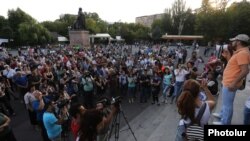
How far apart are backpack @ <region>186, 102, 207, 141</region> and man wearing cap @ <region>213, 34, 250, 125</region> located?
1760 mm

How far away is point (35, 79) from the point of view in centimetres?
1025

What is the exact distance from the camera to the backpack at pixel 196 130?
3177mm

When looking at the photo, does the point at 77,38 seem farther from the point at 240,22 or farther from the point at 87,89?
the point at 240,22

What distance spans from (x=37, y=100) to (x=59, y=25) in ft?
286

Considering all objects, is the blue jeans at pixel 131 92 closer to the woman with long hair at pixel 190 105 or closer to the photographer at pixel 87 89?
the photographer at pixel 87 89

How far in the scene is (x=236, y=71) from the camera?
4703 millimetres

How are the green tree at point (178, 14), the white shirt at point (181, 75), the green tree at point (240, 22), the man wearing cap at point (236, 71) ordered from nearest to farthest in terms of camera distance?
the man wearing cap at point (236, 71) < the white shirt at point (181, 75) < the green tree at point (240, 22) < the green tree at point (178, 14)

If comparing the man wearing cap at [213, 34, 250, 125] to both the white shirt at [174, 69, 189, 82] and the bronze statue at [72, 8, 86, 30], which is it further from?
the bronze statue at [72, 8, 86, 30]

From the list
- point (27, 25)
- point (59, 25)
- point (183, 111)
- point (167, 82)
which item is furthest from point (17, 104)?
point (59, 25)

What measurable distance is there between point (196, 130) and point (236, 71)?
211 cm

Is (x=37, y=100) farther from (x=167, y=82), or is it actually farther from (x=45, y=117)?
(x=167, y=82)

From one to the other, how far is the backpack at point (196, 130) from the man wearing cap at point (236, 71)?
176 cm

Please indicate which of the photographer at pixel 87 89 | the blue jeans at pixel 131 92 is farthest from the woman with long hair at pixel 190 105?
the blue jeans at pixel 131 92

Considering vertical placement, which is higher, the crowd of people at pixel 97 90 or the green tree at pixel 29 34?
the green tree at pixel 29 34
